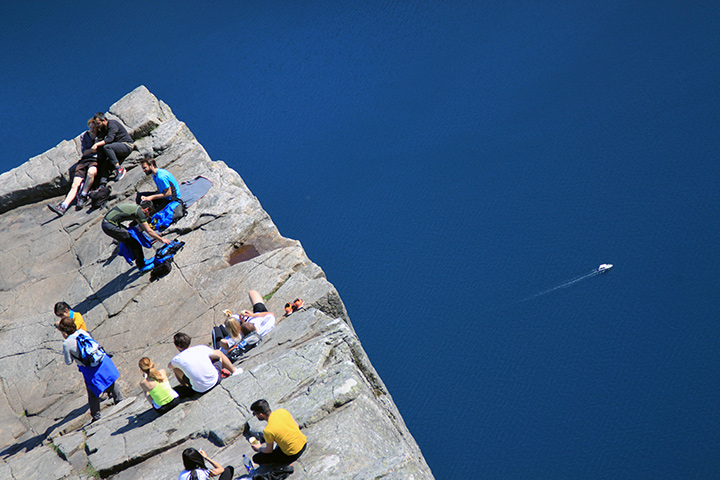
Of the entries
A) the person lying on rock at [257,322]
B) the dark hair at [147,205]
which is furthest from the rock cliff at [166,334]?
the dark hair at [147,205]

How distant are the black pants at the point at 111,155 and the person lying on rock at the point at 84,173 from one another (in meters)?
0.12

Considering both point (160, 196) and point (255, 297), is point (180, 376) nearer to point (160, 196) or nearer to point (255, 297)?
point (255, 297)

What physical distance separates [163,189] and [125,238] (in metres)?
1.04

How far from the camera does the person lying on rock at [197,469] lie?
4.48 metres

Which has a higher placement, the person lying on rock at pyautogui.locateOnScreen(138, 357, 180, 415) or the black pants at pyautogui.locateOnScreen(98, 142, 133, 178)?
the black pants at pyautogui.locateOnScreen(98, 142, 133, 178)

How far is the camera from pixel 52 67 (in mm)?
16703

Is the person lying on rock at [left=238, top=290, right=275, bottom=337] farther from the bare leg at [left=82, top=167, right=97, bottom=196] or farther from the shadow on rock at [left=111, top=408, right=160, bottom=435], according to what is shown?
the bare leg at [left=82, top=167, right=97, bottom=196]

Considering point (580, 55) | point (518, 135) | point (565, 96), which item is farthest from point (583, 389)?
point (580, 55)

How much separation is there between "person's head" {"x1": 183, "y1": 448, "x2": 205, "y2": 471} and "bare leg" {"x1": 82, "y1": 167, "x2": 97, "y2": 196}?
6231mm

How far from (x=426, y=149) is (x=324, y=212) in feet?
7.88

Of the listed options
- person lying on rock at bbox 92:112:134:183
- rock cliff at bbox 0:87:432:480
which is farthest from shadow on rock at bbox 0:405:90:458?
person lying on rock at bbox 92:112:134:183

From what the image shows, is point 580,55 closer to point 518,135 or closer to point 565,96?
point 565,96

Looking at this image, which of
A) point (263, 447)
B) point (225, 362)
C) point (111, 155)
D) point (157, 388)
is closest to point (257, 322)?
point (225, 362)

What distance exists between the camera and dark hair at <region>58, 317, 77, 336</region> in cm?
588
